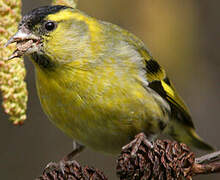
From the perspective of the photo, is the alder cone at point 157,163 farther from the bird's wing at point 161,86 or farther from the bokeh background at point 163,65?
the bokeh background at point 163,65

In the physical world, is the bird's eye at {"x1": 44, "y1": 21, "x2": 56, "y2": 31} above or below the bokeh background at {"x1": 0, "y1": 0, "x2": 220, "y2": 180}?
above

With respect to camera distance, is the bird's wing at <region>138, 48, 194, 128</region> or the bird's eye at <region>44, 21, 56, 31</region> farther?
the bird's wing at <region>138, 48, 194, 128</region>

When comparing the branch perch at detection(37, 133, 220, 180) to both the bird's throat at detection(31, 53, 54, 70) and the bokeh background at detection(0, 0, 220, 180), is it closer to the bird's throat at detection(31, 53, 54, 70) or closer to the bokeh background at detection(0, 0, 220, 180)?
the bird's throat at detection(31, 53, 54, 70)

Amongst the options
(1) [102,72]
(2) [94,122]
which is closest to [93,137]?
(2) [94,122]

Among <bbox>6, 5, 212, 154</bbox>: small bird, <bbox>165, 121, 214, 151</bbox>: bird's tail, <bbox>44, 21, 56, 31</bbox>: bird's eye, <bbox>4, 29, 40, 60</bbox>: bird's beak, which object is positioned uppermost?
<bbox>44, 21, 56, 31</bbox>: bird's eye

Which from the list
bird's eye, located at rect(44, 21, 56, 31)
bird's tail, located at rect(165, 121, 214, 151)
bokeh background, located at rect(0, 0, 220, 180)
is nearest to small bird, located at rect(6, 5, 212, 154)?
bird's eye, located at rect(44, 21, 56, 31)

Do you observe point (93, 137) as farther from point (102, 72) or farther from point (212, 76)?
point (212, 76)
